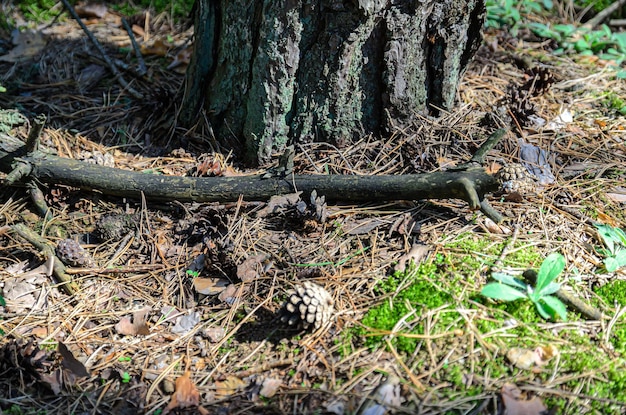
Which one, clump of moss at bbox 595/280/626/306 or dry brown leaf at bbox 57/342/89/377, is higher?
clump of moss at bbox 595/280/626/306

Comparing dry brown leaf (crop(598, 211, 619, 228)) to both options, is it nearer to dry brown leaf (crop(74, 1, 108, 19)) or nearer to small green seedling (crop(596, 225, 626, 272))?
small green seedling (crop(596, 225, 626, 272))

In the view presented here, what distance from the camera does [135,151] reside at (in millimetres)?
3264

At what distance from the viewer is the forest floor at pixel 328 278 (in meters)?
1.96

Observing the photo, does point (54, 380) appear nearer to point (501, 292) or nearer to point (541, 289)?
point (501, 292)

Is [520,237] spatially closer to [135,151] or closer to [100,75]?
[135,151]

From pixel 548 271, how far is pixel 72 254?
2.20 m

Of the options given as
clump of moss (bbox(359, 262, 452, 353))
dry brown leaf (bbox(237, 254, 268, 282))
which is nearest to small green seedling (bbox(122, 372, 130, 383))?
dry brown leaf (bbox(237, 254, 268, 282))

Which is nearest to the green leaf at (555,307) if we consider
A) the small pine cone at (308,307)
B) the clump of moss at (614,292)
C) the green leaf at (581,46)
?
the clump of moss at (614,292)

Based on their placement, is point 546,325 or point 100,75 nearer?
point 546,325

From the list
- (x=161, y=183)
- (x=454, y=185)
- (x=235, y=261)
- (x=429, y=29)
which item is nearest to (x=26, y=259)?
(x=161, y=183)

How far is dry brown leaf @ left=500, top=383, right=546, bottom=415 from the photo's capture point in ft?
5.90

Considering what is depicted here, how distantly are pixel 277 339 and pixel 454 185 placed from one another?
111 centimetres

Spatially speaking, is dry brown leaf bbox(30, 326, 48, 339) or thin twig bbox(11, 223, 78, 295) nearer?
dry brown leaf bbox(30, 326, 48, 339)

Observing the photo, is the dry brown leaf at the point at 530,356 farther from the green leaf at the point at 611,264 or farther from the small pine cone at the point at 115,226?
the small pine cone at the point at 115,226
